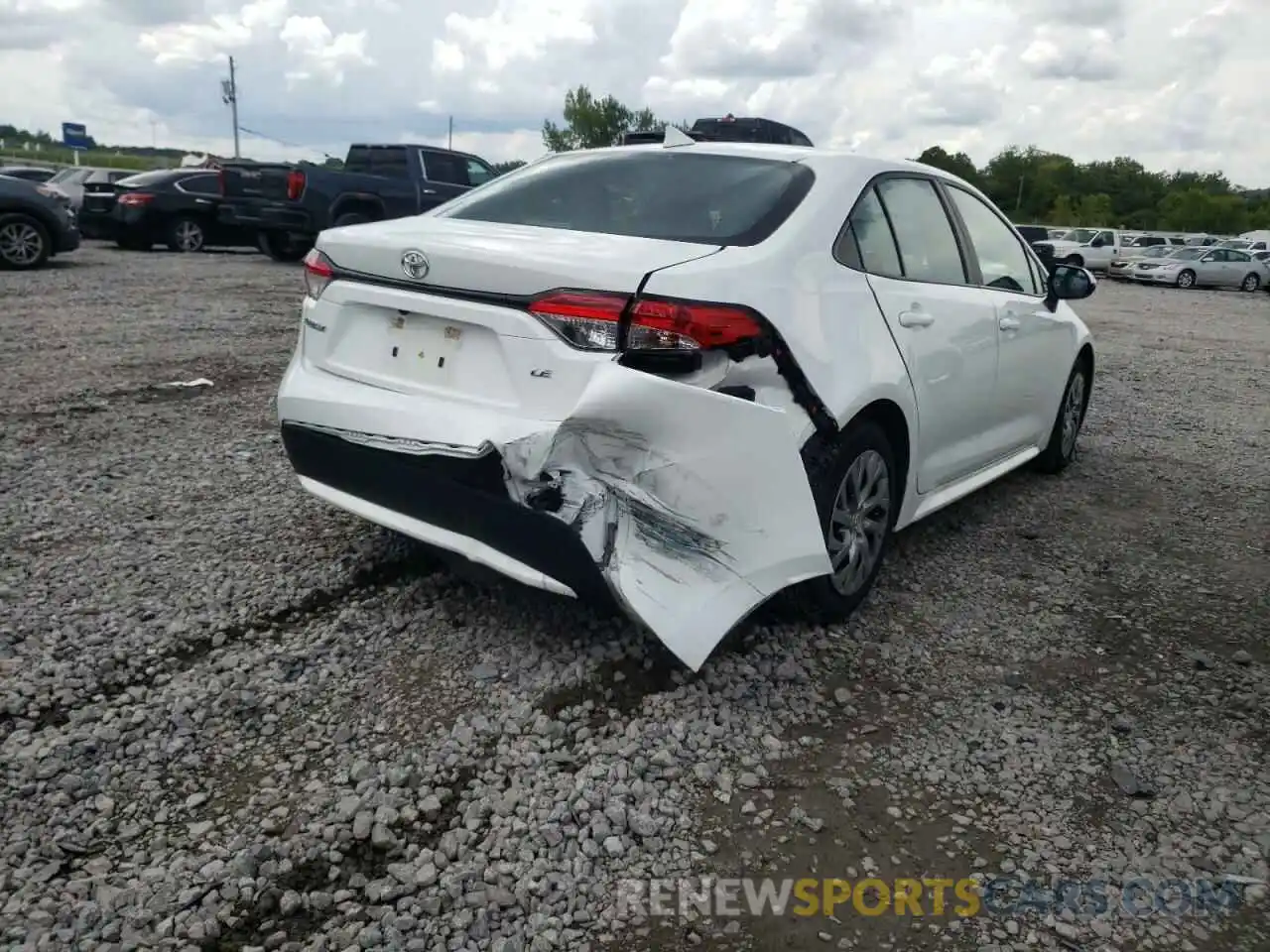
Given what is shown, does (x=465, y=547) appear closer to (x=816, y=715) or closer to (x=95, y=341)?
(x=816, y=715)

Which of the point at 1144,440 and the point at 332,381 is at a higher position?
the point at 332,381

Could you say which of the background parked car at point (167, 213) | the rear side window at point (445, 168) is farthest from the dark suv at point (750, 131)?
the background parked car at point (167, 213)

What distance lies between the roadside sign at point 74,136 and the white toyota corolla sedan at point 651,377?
73.5m

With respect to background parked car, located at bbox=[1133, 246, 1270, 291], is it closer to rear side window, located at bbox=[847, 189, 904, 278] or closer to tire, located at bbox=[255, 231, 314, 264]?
tire, located at bbox=[255, 231, 314, 264]

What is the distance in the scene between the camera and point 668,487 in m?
2.86

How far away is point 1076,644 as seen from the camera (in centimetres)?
369

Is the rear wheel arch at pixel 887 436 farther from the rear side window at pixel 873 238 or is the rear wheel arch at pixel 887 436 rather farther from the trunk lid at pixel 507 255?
the trunk lid at pixel 507 255

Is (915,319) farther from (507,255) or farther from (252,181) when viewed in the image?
(252,181)

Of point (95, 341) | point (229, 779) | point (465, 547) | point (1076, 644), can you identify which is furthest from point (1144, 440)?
point (95, 341)

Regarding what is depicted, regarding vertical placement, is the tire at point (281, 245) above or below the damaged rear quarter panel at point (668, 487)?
below

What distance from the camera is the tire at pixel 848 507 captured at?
337 cm

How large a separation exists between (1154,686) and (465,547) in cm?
228

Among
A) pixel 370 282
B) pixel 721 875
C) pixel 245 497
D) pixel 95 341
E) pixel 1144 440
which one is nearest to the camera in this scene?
pixel 721 875

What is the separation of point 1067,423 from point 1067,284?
90cm
